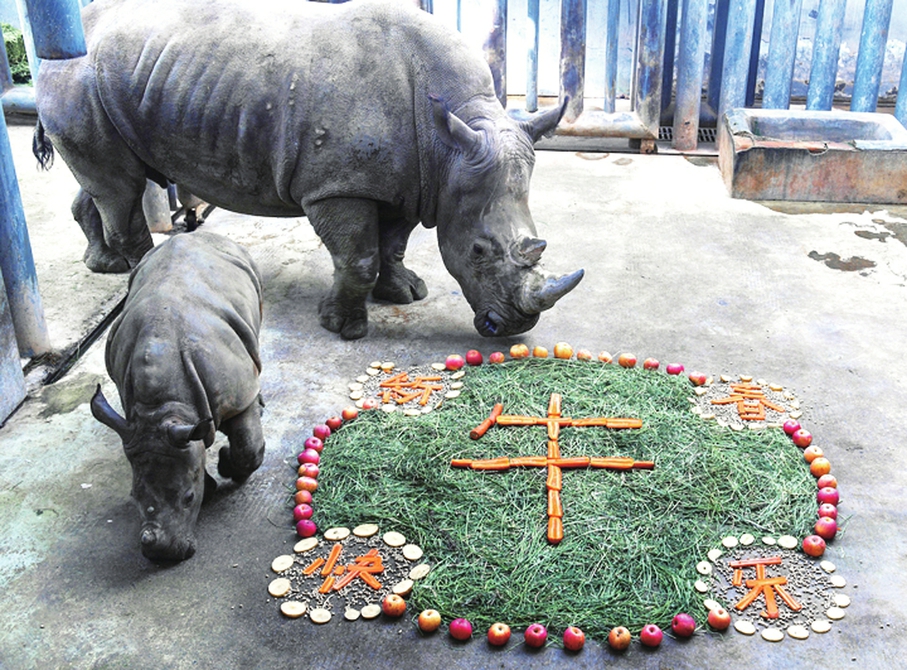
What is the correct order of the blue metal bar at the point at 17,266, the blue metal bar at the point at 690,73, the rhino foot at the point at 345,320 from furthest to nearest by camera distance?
1. the blue metal bar at the point at 690,73
2. the rhino foot at the point at 345,320
3. the blue metal bar at the point at 17,266

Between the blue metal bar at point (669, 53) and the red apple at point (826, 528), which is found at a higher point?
the blue metal bar at point (669, 53)

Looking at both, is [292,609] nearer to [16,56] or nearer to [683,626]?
[683,626]

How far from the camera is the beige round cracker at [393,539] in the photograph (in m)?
3.71

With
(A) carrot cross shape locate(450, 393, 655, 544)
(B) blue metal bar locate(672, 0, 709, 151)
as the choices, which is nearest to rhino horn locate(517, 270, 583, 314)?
(A) carrot cross shape locate(450, 393, 655, 544)

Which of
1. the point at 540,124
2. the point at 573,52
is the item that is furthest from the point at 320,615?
the point at 573,52

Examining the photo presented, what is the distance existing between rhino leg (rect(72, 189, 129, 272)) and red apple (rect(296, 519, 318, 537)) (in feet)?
10.0

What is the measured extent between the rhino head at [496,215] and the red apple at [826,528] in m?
1.68

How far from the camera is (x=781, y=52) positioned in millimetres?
8500

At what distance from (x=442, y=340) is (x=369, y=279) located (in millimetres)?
563

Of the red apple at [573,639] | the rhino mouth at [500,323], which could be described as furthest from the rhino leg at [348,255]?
the red apple at [573,639]

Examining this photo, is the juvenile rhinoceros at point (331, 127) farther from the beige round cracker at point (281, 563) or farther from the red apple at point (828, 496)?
the beige round cracker at point (281, 563)

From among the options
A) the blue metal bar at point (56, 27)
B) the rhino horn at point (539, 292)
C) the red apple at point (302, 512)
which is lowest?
the red apple at point (302, 512)

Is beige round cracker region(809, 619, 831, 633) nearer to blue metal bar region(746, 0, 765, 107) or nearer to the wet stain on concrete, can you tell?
the wet stain on concrete

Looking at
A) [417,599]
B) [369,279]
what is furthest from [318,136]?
[417,599]
